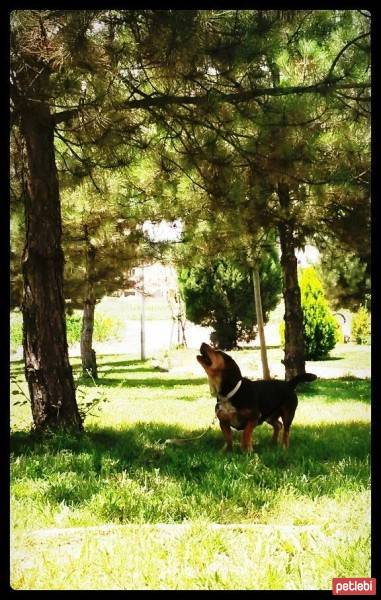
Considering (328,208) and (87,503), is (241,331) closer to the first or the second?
(328,208)

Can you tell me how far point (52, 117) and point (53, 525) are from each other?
11.0ft

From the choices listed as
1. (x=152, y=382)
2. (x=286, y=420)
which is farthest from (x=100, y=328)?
(x=286, y=420)

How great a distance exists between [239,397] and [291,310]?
4203mm

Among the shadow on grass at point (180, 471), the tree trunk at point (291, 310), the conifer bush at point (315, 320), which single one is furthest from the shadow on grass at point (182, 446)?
the conifer bush at point (315, 320)

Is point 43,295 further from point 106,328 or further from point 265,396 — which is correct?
point 106,328

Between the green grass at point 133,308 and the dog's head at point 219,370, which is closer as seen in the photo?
the dog's head at point 219,370

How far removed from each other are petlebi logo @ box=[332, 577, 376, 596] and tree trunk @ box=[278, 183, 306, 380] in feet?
18.1

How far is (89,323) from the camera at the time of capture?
9.45 meters

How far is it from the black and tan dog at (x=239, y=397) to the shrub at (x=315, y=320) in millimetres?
6172

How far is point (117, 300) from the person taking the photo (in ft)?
42.8

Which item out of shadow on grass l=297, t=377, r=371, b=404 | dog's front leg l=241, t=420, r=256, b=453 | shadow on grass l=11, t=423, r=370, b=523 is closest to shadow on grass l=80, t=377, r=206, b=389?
shadow on grass l=297, t=377, r=371, b=404

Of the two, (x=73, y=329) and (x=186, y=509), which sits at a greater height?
(x=73, y=329)

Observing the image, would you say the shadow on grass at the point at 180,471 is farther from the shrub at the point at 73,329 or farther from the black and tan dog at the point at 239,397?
the shrub at the point at 73,329

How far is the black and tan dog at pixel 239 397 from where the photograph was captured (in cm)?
396
